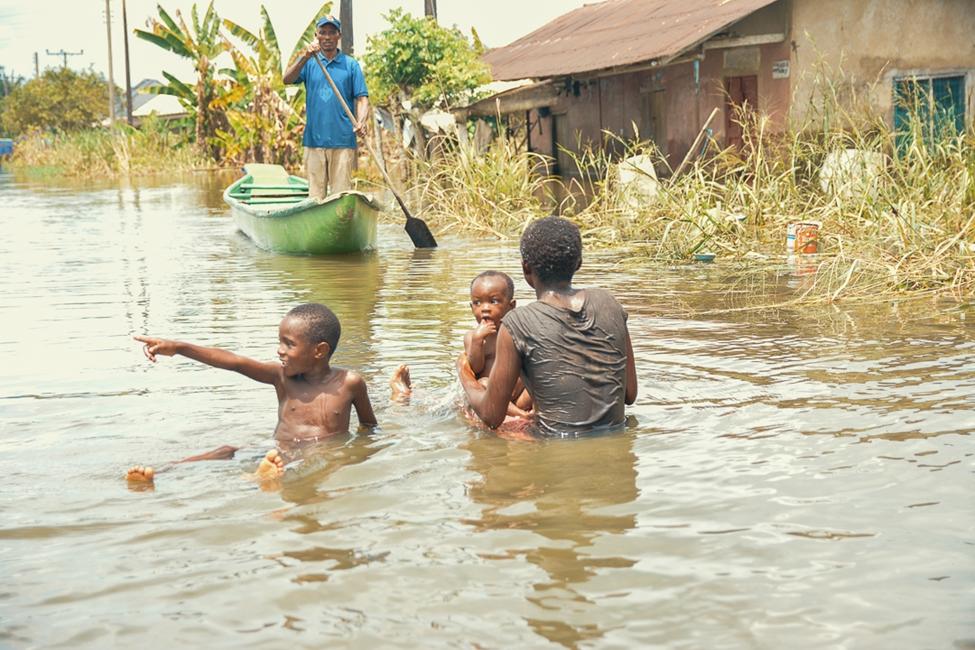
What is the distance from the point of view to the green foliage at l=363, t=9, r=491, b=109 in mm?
23078

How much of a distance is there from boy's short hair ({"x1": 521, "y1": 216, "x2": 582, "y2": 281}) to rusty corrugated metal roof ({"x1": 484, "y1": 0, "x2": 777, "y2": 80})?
11041 millimetres

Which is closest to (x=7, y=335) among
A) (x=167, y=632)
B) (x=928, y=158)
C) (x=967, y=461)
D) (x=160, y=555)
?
(x=160, y=555)

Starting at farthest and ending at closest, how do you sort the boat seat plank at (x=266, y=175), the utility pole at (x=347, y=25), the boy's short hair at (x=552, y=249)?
the utility pole at (x=347, y=25), the boat seat plank at (x=266, y=175), the boy's short hair at (x=552, y=249)

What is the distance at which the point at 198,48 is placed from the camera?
3397 cm

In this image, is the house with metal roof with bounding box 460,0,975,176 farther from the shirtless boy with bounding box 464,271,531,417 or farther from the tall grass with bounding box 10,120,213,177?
the tall grass with bounding box 10,120,213,177

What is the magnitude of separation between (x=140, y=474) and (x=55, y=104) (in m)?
61.3

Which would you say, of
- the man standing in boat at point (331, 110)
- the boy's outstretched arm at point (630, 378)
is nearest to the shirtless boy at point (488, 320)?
the boy's outstretched arm at point (630, 378)

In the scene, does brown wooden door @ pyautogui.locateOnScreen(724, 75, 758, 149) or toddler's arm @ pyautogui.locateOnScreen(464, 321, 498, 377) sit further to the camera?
brown wooden door @ pyautogui.locateOnScreen(724, 75, 758, 149)

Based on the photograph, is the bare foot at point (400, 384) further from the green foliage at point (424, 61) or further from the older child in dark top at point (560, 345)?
the green foliage at point (424, 61)

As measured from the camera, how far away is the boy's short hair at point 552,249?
15.9 feet

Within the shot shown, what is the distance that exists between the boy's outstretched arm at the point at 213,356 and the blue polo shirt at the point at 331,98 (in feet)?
25.7

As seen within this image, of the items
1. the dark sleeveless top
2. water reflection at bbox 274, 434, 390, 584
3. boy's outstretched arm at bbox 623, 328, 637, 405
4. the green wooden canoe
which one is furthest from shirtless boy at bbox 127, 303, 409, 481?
the green wooden canoe

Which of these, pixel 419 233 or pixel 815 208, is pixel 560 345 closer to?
pixel 815 208

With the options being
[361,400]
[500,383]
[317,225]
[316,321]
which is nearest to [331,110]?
[317,225]
